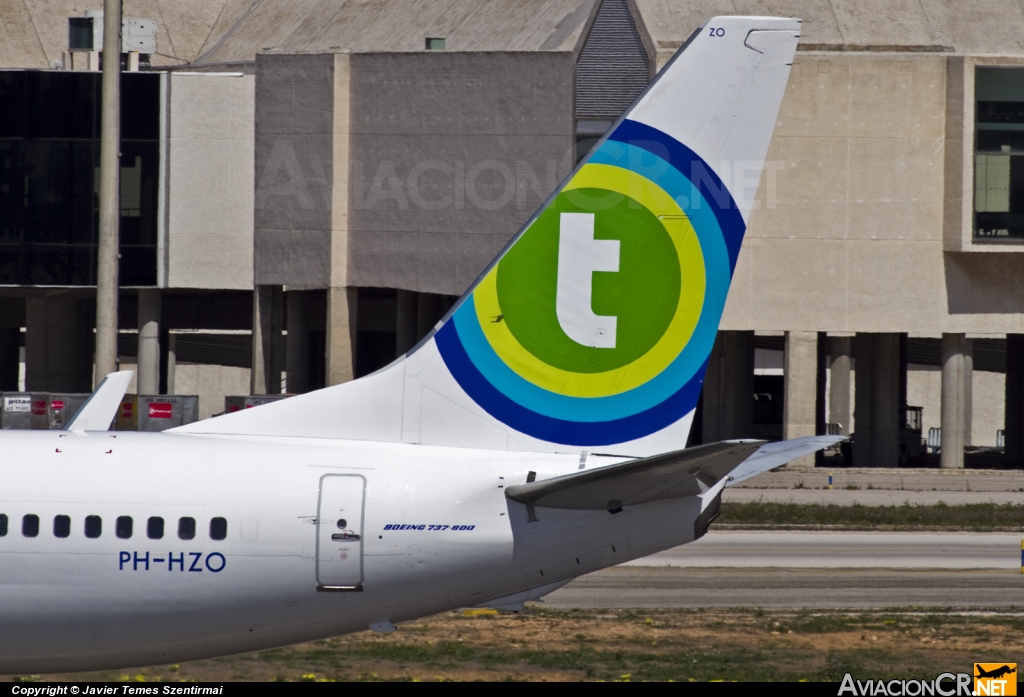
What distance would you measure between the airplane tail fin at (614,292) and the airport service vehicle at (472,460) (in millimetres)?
24

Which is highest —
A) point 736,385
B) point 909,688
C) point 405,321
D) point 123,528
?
point 405,321

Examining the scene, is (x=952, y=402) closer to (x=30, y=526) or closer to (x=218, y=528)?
(x=218, y=528)

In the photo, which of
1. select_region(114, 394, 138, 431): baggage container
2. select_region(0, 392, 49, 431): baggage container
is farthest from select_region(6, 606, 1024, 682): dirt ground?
select_region(0, 392, 49, 431): baggage container

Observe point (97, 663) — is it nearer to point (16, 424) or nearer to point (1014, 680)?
point (1014, 680)

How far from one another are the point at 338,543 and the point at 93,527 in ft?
7.84

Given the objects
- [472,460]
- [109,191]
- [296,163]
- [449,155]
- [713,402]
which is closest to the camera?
[472,460]

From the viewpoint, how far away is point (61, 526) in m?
12.5

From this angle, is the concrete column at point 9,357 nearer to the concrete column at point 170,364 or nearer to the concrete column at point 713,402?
the concrete column at point 170,364

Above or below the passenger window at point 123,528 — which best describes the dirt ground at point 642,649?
below

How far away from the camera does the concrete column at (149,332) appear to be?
68375mm

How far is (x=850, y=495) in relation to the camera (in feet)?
160

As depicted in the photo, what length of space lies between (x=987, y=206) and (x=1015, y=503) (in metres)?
16.1

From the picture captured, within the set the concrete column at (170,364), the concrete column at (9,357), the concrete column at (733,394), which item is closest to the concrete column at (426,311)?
the concrete column at (733,394)

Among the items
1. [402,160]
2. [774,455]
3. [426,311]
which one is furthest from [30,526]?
[426,311]
